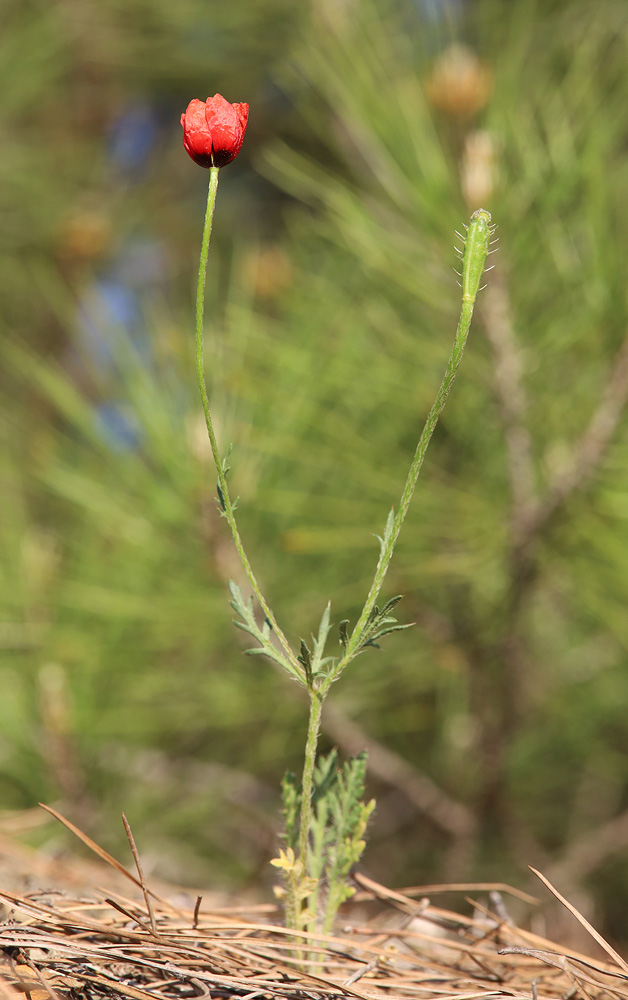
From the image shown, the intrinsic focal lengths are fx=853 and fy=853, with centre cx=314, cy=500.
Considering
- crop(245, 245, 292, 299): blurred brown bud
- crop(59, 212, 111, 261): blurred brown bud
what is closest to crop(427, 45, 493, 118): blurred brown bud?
crop(245, 245, 292, 299): blurred brown bud

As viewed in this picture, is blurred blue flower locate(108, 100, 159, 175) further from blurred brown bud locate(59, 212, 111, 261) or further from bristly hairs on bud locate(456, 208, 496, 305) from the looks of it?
bristly hairs on bud locate(456, 208, 496, 305)

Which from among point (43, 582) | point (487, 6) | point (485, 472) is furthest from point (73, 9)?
point (485, 472)

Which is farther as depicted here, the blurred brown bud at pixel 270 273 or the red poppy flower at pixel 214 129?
the blurred brown bud at pixel 270 273

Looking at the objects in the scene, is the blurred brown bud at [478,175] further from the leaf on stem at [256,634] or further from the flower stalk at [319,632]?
the leaf on stem at [256,634]

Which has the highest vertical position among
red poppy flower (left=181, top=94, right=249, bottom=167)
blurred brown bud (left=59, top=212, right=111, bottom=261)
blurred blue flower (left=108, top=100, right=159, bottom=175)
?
blurred blue flower (left=108, top=100, right=159, bottom=175)

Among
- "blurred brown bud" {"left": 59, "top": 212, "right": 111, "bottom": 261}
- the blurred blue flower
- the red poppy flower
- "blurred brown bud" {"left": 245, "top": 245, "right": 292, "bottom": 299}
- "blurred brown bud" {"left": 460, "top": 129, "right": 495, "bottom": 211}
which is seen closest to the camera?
the red poppy flower

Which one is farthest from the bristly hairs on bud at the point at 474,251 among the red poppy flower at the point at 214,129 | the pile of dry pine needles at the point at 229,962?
the pile of dry pine needles at the point at 229,962
